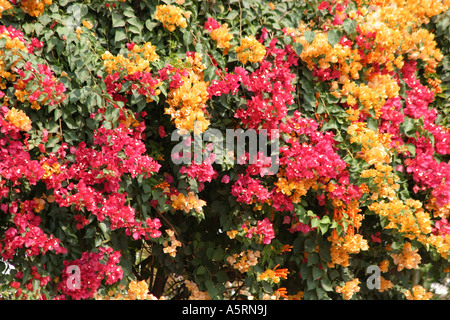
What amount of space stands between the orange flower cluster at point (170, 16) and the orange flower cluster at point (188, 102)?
0.53 feet

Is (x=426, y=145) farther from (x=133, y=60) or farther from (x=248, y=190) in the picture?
(x=133, y=60)

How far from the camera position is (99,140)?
2.47 m

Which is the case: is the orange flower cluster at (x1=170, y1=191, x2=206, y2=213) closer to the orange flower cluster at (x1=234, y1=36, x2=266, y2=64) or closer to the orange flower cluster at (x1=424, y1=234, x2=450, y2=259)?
the orange flower cluster at (x1=234, y1=36, x2=266, y2=64)

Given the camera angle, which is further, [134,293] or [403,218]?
[403,218]

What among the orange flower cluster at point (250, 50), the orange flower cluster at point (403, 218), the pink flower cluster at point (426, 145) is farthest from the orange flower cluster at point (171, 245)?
the pink flower cluster at point (426, 145)

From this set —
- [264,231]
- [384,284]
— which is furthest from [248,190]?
[384,284]

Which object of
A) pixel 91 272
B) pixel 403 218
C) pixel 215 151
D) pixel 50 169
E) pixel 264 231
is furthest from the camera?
pixel 403 218

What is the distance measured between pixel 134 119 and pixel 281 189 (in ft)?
2.55

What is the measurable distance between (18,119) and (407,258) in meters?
2.12

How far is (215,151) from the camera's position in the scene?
266cm

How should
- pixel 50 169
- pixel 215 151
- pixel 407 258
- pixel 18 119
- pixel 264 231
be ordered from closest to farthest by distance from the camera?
pixel 18 119 < pixel 50 169 < pixel 215 151 < pixel 264 231 < pixel 407 258

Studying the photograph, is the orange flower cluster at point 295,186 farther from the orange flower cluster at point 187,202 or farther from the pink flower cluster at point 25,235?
the pink flower cluster at point 25,235

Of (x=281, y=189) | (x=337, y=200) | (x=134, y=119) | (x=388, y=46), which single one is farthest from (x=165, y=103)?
(x=388, y=46)

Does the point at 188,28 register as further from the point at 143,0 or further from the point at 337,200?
the point at 337,200
